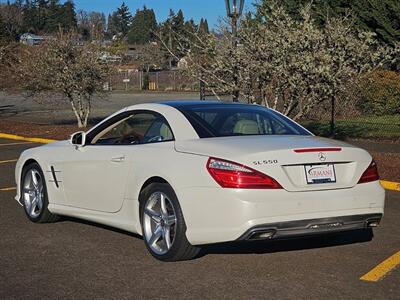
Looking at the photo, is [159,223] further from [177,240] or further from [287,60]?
[287,60]

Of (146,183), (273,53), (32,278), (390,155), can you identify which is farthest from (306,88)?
(32,278)

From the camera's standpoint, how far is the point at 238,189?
17.5 feet

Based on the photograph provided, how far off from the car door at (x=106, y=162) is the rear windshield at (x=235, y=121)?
360 millimetres

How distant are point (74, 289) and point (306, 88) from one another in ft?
26.1

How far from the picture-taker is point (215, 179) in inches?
214

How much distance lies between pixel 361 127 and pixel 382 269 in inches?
559

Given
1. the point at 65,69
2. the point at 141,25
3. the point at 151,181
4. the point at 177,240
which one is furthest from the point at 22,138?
the point at 141,25

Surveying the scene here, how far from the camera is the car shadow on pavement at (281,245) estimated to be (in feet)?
20.7

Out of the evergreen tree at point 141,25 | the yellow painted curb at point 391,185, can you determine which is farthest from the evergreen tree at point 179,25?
the evergreen tree at point 141,25

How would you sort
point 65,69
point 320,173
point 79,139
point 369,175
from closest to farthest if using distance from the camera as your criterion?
point 320,173 < point 369,175 < point 79,139 < point 65,69

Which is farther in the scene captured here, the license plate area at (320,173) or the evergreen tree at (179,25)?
the evergreen tree at (179,25)

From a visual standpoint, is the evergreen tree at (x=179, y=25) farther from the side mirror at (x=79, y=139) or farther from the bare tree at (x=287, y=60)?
the side mirror at (x=79, y=139)

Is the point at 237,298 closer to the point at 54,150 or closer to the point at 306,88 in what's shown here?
the point at 54,150

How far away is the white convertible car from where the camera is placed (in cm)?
539
